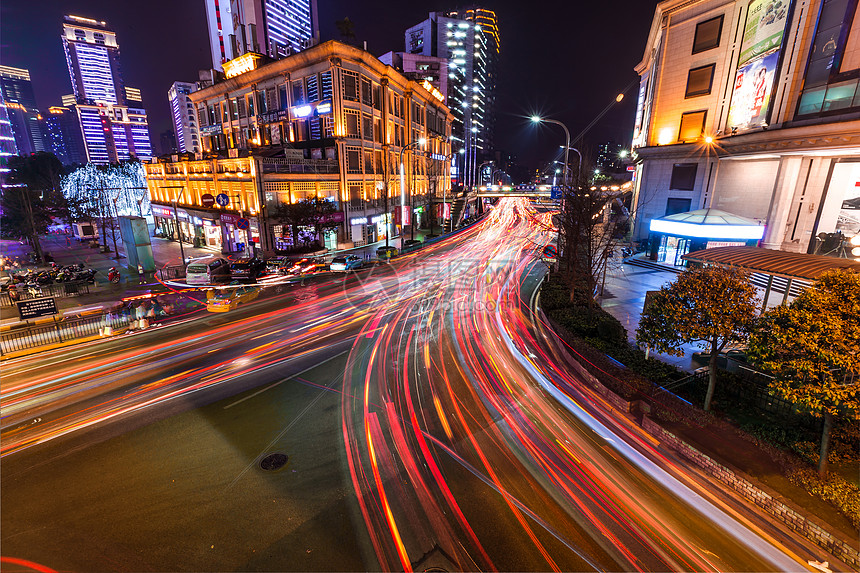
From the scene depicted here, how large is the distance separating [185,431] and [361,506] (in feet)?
19.8

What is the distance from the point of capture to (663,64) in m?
33.4

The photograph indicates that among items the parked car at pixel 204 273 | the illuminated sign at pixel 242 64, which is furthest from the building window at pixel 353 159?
the parked car at pixel 204 273

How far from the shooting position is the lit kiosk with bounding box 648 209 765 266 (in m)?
24.8

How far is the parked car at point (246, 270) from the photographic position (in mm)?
26906

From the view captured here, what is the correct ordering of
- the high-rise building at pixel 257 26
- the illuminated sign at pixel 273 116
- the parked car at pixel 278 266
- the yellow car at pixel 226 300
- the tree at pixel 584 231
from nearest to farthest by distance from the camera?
the tree at pixel 584 231 → the yellow car at pixel 226 300 → the parked car at pixel 278 266 → the illuminated sign at pixel 273 116 → the high-rise building at pixel 257 26

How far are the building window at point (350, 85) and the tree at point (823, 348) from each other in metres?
43.2

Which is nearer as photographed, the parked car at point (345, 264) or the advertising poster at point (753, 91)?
the advertising poster at point (753, 91)

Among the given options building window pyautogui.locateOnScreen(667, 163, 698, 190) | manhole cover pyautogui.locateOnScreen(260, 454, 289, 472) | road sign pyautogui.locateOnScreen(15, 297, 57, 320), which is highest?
building window pyautogui.locateOnScreen(667, 163, 698, 190)

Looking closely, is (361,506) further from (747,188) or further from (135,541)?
(747,188)

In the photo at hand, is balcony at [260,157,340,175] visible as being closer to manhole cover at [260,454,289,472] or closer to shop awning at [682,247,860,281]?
manhole cover at [260,454,289,472]

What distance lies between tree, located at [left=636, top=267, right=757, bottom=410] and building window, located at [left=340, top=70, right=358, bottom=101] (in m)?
40.8

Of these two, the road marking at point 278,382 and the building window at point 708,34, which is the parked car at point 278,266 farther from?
the building window at point 708,34

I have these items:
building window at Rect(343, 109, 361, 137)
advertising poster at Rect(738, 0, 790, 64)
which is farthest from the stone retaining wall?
building window at Rect(343, 109, 361, 137)

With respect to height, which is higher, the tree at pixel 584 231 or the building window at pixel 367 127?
the building window at pixel 367 127
